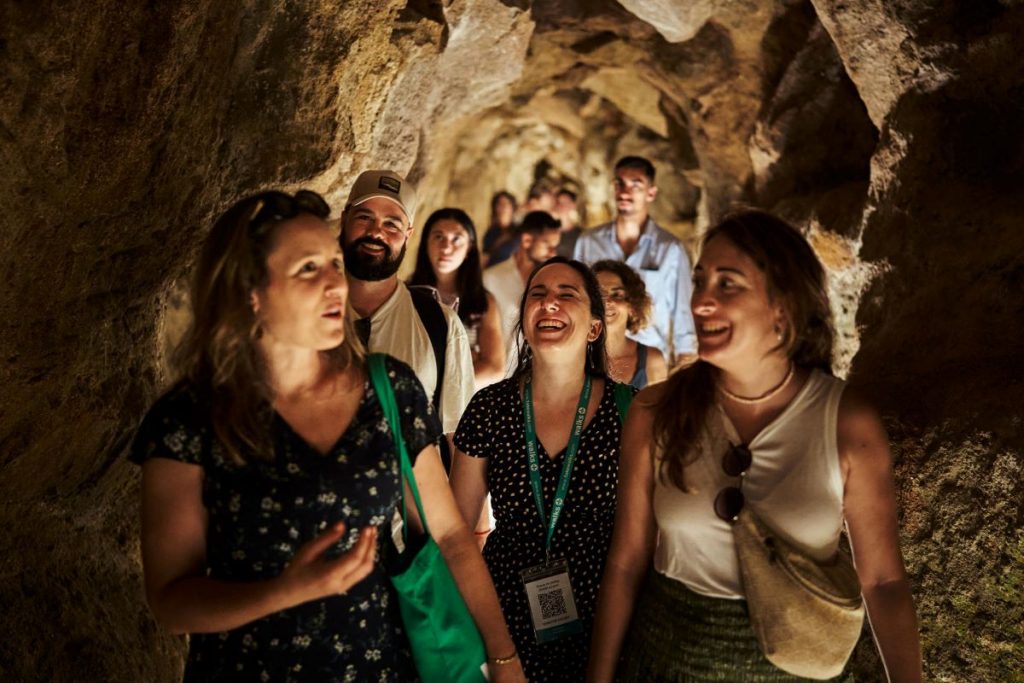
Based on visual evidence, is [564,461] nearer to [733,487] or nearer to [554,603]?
[554,603]

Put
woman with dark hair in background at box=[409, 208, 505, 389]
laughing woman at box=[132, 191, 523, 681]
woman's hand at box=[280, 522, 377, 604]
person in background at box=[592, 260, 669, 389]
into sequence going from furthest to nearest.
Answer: woman with dark hair in background at box=[409, 208, 505, 389]
person in background at box=[592, 260, 669, 389]
laughing woman at box=[132, 191, 523, 681]
woman's hand at box=[280, 522, 377, 604]

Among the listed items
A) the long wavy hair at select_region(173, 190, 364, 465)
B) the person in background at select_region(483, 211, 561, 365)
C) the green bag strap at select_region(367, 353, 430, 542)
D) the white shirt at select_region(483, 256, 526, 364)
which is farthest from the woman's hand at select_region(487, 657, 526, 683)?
the person in background at select_region(483, 211, 561, 365)

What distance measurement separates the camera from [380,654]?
2.07 meters

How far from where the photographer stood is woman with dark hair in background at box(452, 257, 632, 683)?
9.07 ft

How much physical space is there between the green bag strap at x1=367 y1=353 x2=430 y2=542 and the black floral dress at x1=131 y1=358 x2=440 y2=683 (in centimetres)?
6

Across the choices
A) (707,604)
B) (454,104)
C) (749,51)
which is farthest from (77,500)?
(749,51)

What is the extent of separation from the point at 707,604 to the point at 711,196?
6.59 metres

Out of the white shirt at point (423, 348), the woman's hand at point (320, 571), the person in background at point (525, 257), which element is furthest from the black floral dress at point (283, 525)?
the person in background at point (525, 257)

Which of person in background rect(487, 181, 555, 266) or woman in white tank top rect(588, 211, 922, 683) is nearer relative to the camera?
woman in white tank top rect(588, 211, 922, 683)

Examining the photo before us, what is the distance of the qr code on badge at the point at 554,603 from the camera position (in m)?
2.76

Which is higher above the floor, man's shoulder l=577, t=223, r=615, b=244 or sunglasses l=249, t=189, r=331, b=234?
man's shoulder l=577, t=223, r=615, b=244

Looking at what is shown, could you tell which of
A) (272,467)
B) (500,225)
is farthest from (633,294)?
(500,225)

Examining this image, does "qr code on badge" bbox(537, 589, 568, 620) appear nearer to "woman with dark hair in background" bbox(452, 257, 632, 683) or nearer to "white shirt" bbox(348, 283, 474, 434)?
"woman with dark hair in background" bbox(452, 257, 632, 683)

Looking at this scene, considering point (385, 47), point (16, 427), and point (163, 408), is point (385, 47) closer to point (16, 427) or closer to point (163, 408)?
point (16, 427)
